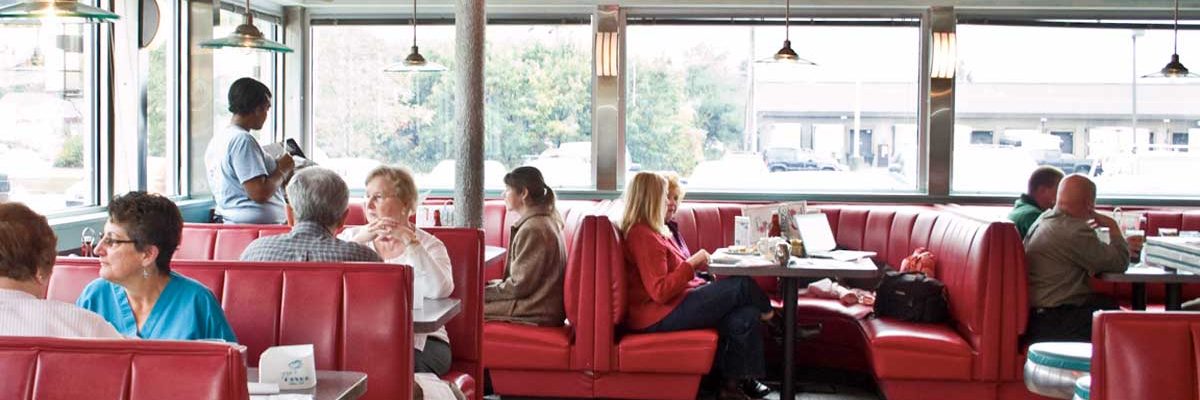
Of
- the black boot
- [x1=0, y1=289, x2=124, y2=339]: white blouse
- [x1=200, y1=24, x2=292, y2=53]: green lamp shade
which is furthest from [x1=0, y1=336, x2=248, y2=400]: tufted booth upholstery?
the black boot

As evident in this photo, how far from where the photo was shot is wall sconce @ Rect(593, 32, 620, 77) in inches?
361

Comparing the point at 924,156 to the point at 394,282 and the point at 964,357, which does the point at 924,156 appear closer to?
the point at 964,357

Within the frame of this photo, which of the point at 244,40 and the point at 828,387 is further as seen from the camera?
the point at 828,387

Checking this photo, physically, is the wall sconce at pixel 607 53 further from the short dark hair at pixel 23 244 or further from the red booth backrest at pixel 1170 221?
the short dark hair at pixel 23 244

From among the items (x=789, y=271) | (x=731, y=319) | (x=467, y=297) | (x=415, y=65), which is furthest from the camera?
(x=415, y=65)

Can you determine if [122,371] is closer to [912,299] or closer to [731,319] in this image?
[731,319]

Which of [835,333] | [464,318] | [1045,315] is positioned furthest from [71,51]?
[1045,315]

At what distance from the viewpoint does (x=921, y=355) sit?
6.16m

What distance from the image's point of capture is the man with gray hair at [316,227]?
12.9ft

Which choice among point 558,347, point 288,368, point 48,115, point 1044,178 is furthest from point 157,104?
point 288,368

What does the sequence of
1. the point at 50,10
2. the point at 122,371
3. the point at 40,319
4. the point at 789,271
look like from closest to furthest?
the point at 122,371
the point at 40,319
the point at 50,10
the point at 789,271

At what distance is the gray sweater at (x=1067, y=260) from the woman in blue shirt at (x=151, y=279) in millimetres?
4319

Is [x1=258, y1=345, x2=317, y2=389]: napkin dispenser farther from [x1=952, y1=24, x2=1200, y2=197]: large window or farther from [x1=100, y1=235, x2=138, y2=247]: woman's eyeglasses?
[x1=952, y1=24, x2=1200, y2=197]: large window

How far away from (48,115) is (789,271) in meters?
3.88
